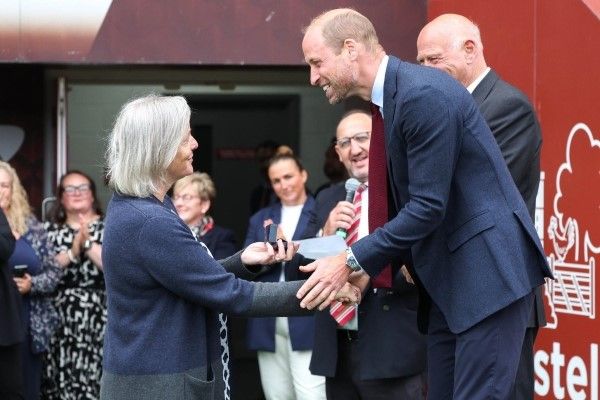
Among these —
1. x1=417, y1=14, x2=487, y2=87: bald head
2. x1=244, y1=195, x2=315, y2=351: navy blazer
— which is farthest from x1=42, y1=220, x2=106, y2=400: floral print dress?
x1=417, y1=14, x2=487, y2=87: bald head

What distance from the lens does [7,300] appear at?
23.2 ft

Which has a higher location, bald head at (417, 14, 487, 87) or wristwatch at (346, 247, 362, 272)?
bald head at (417, 14, 487, 87)

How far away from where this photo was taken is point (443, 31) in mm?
4922

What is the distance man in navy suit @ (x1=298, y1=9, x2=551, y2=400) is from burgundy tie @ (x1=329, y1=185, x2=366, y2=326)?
4.27 ft

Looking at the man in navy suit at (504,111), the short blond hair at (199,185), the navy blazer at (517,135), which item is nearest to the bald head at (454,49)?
the man in navy suit at (504,111)

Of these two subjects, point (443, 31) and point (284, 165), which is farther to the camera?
point (284, 165)

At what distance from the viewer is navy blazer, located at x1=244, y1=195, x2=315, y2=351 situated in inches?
276

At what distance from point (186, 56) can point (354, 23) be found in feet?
11.0

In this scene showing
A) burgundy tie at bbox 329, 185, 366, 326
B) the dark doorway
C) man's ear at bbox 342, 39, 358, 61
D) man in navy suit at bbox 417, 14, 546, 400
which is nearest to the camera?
man's ear at bbox 342, 39, 358, 61

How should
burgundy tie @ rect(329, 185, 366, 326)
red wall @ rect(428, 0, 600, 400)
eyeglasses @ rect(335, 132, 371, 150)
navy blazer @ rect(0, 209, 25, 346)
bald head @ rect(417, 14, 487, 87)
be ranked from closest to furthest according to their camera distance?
bald head @ rect(417, 14, 487, 87), red wall @ rect(428, 0, 600, 400), burgundy tie @ rect(329, 185, 366, 326), eyeglasses @ rect(335, 132, 371, 150), navy blazer @ rect(0, 209, 25, 346)

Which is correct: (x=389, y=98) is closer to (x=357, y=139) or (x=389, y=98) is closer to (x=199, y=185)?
(x=357, y=139)

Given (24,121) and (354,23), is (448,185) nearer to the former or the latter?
(354,23)

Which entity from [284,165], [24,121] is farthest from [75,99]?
[284,165]

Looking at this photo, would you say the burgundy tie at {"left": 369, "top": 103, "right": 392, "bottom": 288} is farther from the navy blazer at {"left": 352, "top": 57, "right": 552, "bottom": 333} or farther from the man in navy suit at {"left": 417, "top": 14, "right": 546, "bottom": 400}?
the man in navy suit at {"left": 417, "top": 14, "right": 546, "bottom": 400}
